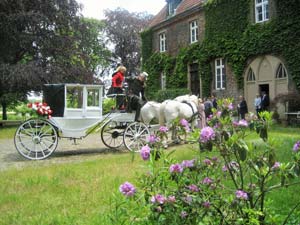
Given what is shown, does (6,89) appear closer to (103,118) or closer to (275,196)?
(103,118)

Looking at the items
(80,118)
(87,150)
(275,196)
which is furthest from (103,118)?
(275,196)

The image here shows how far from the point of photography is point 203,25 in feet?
87.0

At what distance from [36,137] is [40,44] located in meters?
16.9

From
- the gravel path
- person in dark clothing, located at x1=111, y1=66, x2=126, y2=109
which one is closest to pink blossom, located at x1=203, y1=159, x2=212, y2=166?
the gravel path

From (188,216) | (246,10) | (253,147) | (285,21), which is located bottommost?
(188,216)

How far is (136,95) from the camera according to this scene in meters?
11.1

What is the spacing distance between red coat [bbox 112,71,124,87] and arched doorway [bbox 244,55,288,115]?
12.4m

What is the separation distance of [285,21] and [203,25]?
7.66 m

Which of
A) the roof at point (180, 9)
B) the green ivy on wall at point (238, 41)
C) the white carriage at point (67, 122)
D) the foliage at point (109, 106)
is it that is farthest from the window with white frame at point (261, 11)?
the white carriage at point (67, 122)

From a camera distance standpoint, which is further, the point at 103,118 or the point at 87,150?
the point at 87,150

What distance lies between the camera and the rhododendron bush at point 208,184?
254 centimetres

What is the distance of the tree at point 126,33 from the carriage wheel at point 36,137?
40042 mm

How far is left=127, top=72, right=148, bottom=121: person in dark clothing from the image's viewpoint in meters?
10.6

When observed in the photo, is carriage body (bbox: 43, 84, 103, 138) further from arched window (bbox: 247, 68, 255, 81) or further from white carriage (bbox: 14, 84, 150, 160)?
arched window (bbox: 247, 68, 255, 81)
